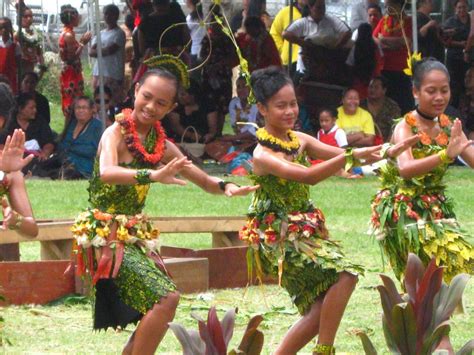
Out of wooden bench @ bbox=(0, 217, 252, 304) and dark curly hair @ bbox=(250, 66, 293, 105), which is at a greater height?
dark curly hair @ bbox=(250, 66, 293, 105)

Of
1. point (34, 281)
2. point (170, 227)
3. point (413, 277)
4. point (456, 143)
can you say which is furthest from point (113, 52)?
point (413, 277)

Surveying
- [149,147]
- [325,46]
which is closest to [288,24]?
[325,46]

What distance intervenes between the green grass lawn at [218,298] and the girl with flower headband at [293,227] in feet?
2.26

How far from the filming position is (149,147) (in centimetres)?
598

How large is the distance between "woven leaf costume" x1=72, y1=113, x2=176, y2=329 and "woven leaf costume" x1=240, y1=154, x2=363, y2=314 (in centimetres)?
52

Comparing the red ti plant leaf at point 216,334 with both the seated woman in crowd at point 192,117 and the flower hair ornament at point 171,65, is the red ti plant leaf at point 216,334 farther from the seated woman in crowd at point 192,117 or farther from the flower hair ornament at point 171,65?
the seated woman in crowd at point 192,117

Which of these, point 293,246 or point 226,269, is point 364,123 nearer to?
point 226,269

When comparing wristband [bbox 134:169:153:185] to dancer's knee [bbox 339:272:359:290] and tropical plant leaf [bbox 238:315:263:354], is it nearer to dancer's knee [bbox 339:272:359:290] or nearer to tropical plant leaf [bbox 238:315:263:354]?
dancer's knee [bbox 339:272:359:290]

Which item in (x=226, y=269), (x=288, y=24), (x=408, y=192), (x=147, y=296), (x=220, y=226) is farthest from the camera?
(x=288, y=24)

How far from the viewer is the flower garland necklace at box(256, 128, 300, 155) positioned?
238 inches

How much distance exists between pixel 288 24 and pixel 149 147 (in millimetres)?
9580

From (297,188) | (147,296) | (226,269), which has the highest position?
(297,188)

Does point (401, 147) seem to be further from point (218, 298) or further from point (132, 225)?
point (218, 298)

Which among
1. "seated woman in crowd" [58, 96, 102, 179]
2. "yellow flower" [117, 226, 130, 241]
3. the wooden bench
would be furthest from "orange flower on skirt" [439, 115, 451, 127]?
"seated woman in crowd" [58, 96, 102, 179]
